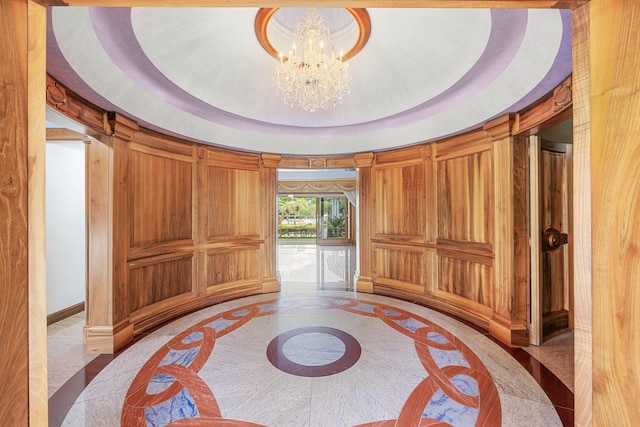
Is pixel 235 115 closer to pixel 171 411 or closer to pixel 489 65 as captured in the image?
pixel 489 65

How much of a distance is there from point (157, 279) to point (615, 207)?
402cm

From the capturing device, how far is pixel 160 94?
2.96m

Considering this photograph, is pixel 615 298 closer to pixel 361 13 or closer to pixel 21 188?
pixel 21 188

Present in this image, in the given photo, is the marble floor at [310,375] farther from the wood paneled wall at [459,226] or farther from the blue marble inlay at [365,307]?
the wood paneled wall at [459,226]

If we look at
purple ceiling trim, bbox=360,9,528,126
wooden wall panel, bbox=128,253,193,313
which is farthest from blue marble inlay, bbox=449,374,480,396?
wooden wall panel, bbox=128,253,193,313

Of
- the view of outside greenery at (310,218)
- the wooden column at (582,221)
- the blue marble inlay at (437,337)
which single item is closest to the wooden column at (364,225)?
the blue marble inlay at (437,337)

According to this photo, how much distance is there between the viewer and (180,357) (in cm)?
247

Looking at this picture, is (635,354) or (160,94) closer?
(635,354)

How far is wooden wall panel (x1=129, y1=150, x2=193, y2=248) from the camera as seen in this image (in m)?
3.02

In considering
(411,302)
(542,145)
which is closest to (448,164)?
(542,145)

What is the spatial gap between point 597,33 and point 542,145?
8.84ft

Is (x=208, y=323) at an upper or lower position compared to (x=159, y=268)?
lower

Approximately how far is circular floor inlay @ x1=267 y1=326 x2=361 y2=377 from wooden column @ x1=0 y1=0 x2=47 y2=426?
1808 millimetres

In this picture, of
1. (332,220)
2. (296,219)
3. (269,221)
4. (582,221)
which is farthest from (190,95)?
(296,219)
